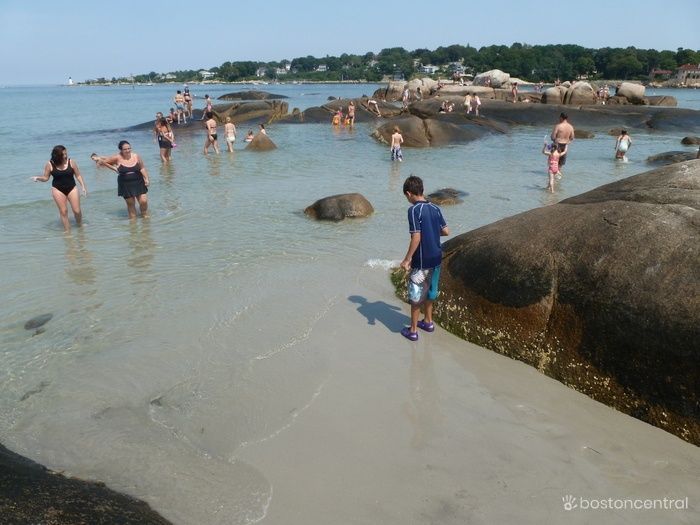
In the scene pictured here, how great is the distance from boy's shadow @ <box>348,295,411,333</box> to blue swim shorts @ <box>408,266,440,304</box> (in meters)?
0.58

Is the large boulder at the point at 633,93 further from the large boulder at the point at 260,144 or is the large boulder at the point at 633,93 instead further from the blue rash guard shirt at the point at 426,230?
the blue rash guard shirt at the point at 426,230

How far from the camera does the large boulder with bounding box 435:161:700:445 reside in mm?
Answer: 3955

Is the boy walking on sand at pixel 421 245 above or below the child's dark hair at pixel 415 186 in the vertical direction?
below

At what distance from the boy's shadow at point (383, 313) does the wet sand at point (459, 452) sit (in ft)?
2.75

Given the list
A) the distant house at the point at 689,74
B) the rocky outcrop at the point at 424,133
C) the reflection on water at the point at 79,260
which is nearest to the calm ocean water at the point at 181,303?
the reflection on water at the point at 79,260

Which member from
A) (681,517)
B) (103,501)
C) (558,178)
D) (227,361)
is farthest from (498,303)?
(558,178)

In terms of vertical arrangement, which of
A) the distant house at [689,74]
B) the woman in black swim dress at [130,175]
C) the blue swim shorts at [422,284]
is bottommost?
the blue swim shorts at [422,284]

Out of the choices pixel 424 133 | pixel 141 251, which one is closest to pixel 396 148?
pixel 424 133

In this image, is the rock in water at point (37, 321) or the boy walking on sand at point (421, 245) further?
the rock in water at point (37, 321)

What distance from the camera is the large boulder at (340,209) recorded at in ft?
34.6

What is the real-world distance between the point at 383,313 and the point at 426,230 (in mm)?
1445

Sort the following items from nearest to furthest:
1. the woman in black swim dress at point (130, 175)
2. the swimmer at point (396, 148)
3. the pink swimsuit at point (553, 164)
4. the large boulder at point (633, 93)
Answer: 1. the woman in black swim dress at point (130, 175)
2. the pink swimsuit at point (553, 164)
3. the swimmer at point (396, 148)
4. the large boulder at point (633, 93)

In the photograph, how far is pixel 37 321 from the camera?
5.96 m

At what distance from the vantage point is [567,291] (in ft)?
15.3
